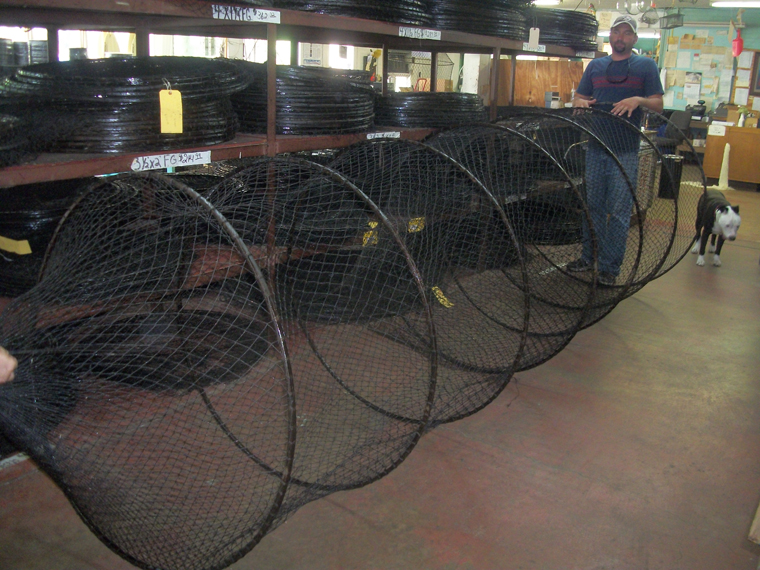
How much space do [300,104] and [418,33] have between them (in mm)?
863

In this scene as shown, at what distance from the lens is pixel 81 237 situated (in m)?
2.27

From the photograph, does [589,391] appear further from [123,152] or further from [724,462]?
[123,152]

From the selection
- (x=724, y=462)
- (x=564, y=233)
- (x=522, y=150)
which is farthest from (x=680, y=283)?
(x=724, y=462)

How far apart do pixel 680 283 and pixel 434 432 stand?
10.3ft

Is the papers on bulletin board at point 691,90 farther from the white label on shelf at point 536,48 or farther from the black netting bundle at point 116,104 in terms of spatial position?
the black netting bundle at point 116,104

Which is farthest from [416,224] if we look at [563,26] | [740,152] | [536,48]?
[740,152]

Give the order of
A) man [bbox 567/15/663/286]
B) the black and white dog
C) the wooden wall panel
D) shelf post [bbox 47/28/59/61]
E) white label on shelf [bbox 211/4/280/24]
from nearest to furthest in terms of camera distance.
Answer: white label on shelf [bbox 211/4/280/24] → shelf post [bbox 47/28/59/61] → man [bbox 567/15/663/286] → the black and white dog → the wooden wall panel

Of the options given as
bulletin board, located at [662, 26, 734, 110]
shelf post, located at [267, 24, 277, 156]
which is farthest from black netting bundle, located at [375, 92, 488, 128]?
bulletin board, located at [662, 26, 734, 110]

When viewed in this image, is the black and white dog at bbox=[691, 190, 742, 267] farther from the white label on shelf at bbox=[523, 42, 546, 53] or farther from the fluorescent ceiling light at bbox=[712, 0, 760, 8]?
the fluorescent ceiling light at bbox=[712, 0, 760, 8]

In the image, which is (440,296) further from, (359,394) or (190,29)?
(190,29)

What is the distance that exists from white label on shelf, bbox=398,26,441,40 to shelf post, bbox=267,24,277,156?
0.82m

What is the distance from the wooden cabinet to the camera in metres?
9.62

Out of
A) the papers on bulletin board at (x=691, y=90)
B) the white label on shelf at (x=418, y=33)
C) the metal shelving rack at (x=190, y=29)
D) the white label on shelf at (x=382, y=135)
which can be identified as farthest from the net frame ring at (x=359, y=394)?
the papers on bulletin board at (x=691, y=90)

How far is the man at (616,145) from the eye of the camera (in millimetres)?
4496
